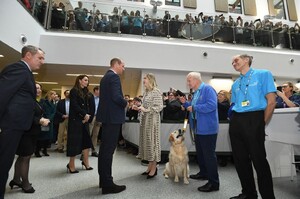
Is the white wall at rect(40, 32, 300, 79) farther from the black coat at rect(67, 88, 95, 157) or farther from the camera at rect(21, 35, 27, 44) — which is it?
the black coat at rect(67, 88, 95, 157)

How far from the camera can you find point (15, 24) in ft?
19.5

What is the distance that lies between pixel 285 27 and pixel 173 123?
30.2 ft

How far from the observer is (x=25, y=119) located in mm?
2064

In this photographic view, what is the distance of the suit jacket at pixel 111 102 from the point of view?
9.12ft

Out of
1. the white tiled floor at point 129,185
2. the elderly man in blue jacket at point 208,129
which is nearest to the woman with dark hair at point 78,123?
the white tiled floor at point 129,185

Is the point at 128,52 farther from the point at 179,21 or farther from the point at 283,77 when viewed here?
the point at 283,77

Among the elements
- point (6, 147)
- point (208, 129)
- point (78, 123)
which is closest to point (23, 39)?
point (78, 123)

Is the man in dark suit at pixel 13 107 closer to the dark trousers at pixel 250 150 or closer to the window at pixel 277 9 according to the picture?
the dark trousers at pixel 250 150

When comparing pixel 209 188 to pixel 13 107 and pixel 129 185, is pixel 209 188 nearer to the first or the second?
pixel 129 185

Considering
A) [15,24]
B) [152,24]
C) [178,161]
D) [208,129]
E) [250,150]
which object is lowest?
[178,161]

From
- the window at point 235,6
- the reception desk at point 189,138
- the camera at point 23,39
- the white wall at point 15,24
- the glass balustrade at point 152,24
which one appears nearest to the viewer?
the reception desk at point 189,138

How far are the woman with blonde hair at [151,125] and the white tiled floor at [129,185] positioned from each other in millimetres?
389

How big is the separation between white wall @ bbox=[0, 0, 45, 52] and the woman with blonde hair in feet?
14.6

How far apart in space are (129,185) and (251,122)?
6.47ft
